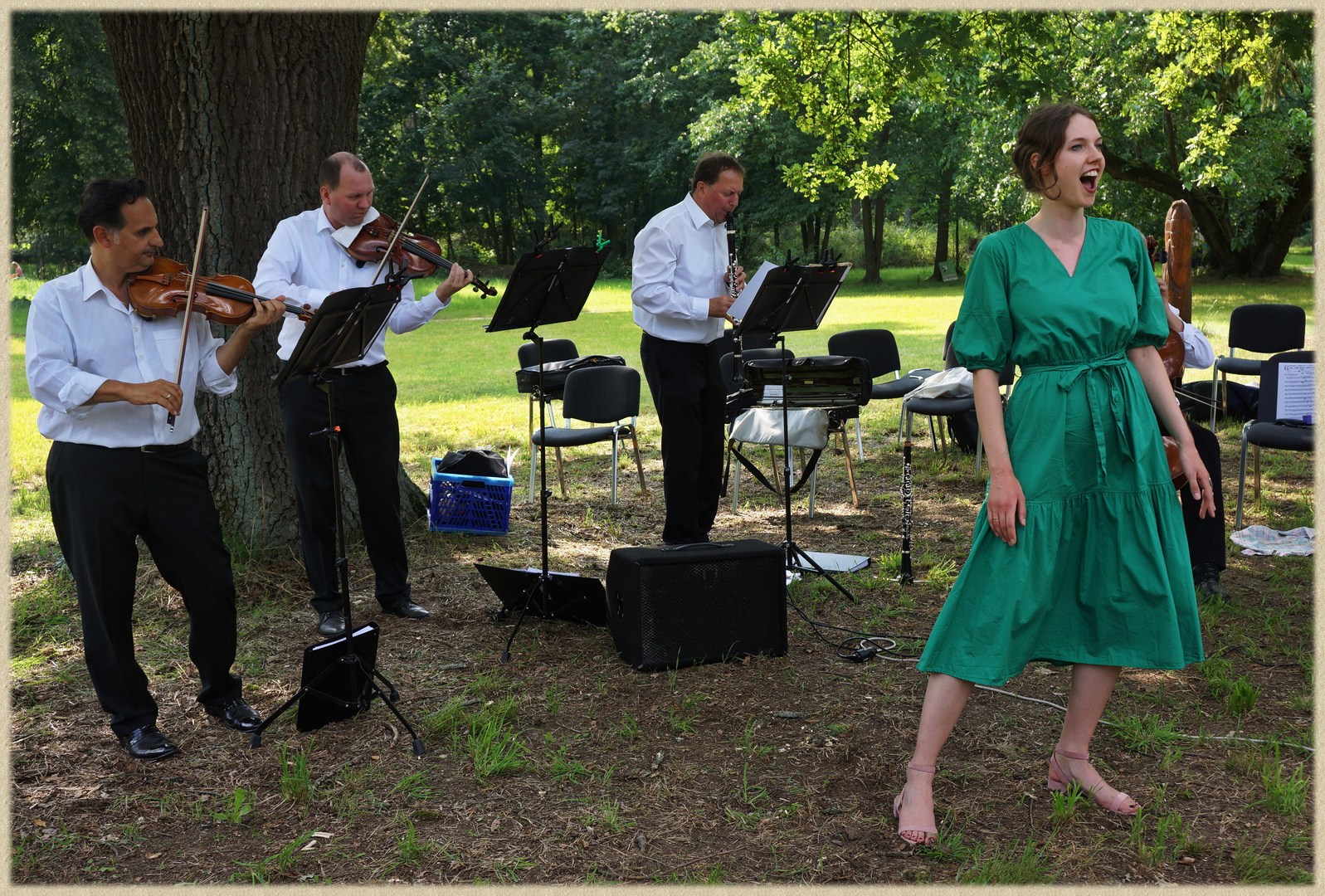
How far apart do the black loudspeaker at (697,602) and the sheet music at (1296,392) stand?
3.63 meters

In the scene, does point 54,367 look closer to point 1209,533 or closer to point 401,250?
point 401,250

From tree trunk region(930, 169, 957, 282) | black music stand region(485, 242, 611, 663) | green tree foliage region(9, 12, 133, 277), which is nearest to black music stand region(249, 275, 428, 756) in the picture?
black music stand region(485, 242, 611, 663)

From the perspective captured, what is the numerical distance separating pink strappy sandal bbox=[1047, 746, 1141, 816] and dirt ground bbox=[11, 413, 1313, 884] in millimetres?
47

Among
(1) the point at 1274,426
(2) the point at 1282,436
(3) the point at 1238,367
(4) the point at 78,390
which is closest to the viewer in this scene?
(4) the point at 78,390

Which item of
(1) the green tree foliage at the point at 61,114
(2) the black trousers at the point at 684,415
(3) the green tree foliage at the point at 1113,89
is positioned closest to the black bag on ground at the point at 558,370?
(2) the black trousers at the point at 684,415

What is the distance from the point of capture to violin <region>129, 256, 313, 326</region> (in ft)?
12.1

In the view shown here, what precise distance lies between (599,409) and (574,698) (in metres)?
3.61

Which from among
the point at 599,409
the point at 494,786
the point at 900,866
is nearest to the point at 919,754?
the point at 900,866

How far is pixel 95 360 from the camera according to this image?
3633 millimetres

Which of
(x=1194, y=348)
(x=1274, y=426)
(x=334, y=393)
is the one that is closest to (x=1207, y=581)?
(x=1194, y=348)

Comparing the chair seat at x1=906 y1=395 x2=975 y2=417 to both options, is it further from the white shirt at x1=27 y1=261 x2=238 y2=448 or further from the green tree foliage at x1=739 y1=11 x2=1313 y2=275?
the white shirt at x1=27 y1=261 x2=238 y2=448

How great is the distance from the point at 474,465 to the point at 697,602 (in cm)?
289

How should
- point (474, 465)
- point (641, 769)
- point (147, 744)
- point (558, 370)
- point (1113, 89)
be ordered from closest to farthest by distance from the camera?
point (641, 769), point (147, 744), point (474, 465), point (558, 370), point (1113, 89)

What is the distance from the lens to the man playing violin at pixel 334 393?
493cm
